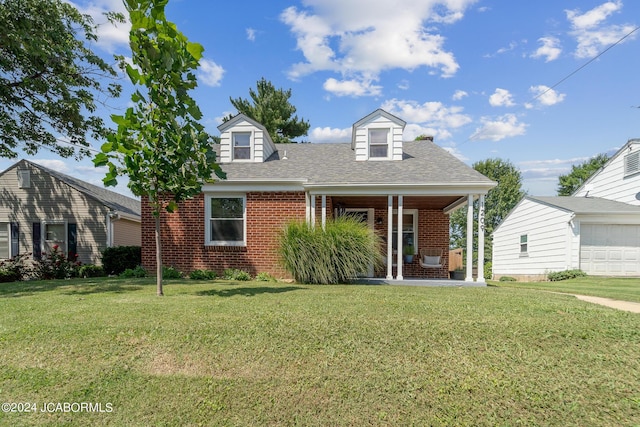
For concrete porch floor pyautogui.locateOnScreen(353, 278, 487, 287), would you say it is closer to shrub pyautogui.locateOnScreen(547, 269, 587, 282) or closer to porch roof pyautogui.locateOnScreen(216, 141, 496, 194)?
porch roof pyautogui.locateOnScreen(216, 141, 496, 194)

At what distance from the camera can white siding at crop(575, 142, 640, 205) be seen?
43.0ft

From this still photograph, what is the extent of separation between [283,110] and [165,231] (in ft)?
55.1

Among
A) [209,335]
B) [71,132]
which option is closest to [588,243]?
[209,335]

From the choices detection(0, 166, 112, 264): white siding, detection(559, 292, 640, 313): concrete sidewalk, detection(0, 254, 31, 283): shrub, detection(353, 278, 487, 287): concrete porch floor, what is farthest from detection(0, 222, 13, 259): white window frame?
detection(559, 292, 640, 313): concrete sidewalk

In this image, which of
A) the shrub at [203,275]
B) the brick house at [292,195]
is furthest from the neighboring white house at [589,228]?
the shrub at [203,275]

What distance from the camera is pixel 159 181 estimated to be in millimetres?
5797

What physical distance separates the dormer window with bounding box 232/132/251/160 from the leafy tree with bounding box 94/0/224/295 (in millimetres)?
5281

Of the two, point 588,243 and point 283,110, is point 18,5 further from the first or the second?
point 588,243

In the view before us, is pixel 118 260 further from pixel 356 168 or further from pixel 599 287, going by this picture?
pixel 599 287

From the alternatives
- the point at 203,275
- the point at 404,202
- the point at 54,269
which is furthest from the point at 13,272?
the point at 404,202

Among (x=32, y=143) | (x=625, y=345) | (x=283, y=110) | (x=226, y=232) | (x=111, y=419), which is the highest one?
(x=283, y=110)

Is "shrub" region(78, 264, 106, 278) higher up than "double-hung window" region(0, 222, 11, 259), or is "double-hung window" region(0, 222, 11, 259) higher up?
"double-hung window" region(0, 222, 11, 259)

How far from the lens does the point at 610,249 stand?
11922 mm

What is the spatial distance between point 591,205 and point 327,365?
14.5m
